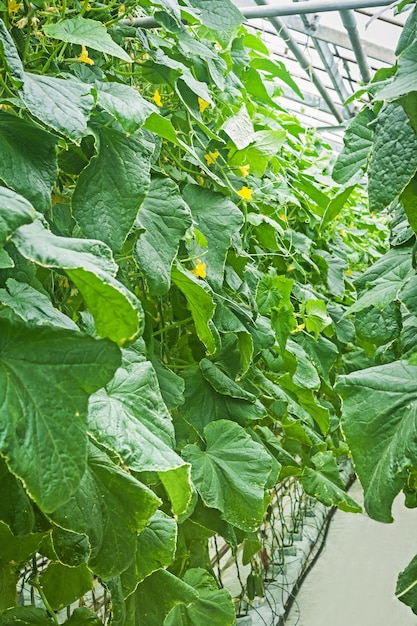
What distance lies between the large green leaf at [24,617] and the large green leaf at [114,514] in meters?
0.17

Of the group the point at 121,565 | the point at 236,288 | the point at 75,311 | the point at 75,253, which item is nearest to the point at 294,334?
the point at 236,288

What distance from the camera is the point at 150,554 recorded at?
72cm

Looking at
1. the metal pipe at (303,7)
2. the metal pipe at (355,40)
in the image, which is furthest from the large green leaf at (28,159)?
the metal pipe at (355,40)

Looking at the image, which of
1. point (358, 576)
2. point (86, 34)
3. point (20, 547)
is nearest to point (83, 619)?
point (20, 547)

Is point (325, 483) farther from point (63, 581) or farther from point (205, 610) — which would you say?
point (63, 581)

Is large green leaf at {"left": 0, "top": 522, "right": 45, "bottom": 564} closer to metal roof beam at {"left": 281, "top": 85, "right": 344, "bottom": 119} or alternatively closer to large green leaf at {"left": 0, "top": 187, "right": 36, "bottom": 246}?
large green leaf at {"left": 0, "top": 187, "right": 36, "bottom": 246}

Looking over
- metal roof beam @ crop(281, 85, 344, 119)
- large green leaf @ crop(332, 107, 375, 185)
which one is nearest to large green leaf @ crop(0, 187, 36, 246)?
large green leaf @ crop(332, 107, 375, 185)

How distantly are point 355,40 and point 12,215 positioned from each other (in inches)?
173

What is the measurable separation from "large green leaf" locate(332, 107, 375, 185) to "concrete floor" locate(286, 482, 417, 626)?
1.94 metres

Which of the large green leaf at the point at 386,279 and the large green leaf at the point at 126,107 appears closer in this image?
the large green leaf at the point at 126,107

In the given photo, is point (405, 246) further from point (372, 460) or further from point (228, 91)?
point (372, 460)

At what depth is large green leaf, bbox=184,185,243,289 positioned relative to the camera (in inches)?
44.8

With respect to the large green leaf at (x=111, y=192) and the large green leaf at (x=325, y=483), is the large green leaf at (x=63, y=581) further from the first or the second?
the large green leaf at (x=325, y=483)

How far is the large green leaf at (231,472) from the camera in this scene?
39.7 inches
